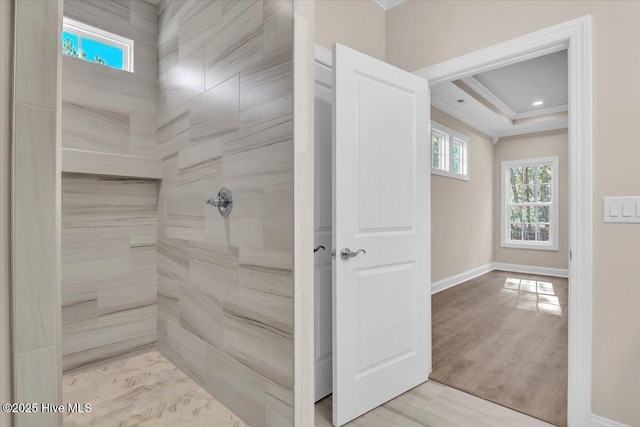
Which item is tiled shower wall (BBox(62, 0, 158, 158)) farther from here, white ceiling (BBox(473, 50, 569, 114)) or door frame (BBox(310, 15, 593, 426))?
white ceiling (BBox(473, 50, 569, 114))

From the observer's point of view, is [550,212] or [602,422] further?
[550,212]

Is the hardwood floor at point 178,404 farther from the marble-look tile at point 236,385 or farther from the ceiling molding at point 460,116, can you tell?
the ceiling molding at point 460,116

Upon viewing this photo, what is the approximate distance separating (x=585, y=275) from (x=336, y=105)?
148 cm

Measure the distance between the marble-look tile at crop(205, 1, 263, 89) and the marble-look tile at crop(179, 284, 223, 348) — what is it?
917 millimetres

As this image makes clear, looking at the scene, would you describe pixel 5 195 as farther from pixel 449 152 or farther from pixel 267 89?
pixel 449 152

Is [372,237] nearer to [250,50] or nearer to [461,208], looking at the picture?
[250,50]

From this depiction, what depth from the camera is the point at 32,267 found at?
0.63m

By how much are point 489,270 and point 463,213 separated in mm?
1651

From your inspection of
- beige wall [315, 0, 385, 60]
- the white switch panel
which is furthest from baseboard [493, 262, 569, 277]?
beige wall [315, 0, 385, 60]

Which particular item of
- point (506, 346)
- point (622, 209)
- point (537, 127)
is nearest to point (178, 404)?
point (622, 209)

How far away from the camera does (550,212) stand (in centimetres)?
583

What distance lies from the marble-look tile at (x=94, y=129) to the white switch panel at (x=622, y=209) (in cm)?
239

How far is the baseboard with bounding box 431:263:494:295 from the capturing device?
14.7 feet

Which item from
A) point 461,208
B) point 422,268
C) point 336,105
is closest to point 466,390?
point 422,268
